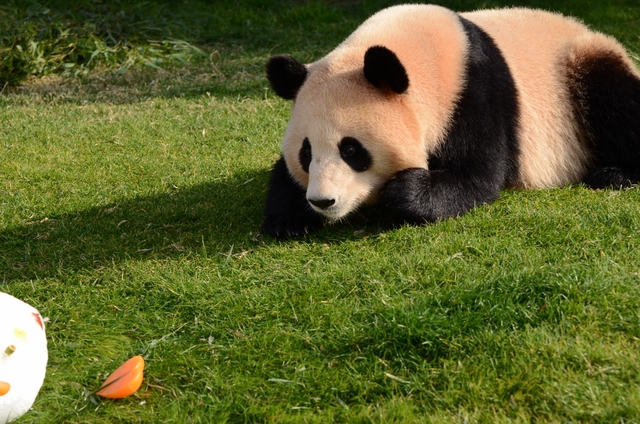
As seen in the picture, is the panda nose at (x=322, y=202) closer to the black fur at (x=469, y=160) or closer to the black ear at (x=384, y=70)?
the black fur at (x=469, y=160)

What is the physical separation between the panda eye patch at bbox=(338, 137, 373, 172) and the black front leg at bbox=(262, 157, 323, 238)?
0.40 m

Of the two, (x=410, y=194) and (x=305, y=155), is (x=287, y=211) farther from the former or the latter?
(x=410, y=194)

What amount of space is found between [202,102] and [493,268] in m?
4.24

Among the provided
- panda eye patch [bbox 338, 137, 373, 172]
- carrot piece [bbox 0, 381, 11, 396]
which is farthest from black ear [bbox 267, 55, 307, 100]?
carrot piece [bbox 0, 381, 11, 396]

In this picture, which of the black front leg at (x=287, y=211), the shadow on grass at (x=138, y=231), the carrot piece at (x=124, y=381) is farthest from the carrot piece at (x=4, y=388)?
the black front leg at (x=287, y=211)

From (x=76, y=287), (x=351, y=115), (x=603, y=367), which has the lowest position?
(x=76, y=287)

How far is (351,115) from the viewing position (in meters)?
3.78

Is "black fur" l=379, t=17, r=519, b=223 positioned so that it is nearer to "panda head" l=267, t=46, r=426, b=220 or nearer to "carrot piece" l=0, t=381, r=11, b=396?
"panda head" l=267, t=46, r=426, b=220

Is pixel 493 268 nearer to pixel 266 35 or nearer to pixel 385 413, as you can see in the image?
pixel 385 413

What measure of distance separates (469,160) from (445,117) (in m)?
0.26

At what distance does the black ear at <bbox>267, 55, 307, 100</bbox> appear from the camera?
4.07 metres

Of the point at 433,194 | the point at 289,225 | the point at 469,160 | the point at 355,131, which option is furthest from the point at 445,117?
the point at 289,225

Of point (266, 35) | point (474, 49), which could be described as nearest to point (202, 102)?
point (266, 35)

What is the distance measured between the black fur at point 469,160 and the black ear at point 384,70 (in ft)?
1.31
